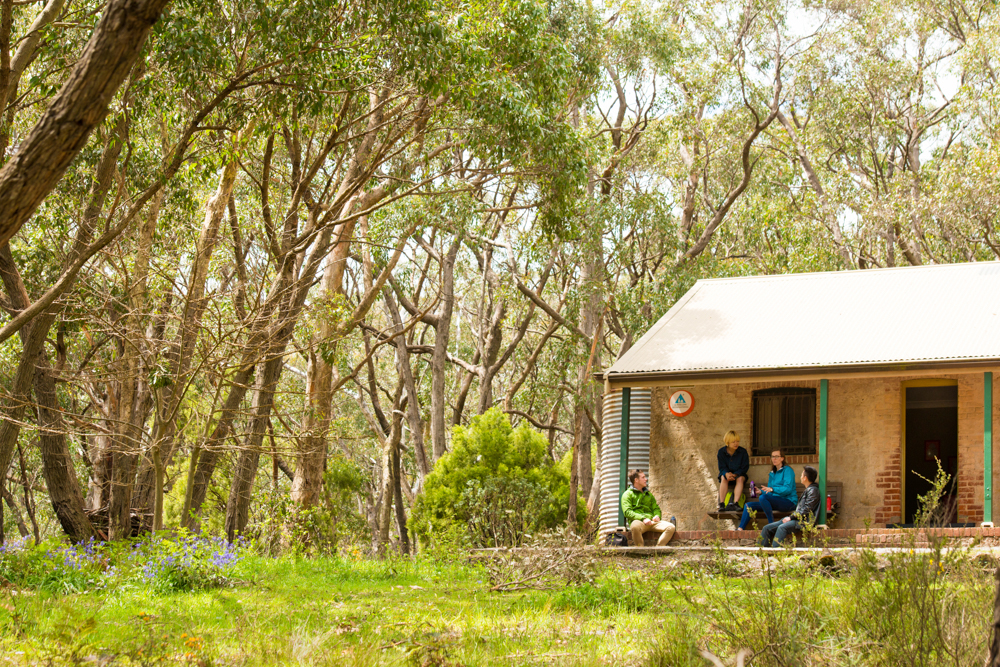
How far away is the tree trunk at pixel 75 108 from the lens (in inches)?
189

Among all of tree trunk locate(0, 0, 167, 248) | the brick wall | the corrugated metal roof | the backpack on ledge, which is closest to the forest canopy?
tree trunk locate(0, 0, 167, 248)

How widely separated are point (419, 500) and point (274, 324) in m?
6.83

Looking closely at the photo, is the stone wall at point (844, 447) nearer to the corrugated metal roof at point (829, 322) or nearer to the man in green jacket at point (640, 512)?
the corrugated metal roof at point (829, 322)

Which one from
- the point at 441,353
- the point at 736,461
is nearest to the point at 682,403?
the point at 736,461

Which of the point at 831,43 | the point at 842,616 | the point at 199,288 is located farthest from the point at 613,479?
the point at 831,43

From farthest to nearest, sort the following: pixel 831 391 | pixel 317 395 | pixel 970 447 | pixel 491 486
A: pixel 491 486, pixel 317 395, pixel 831 391, pixel 970 447

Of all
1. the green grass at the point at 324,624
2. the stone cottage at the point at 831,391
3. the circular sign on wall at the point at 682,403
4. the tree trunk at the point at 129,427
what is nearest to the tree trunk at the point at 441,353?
the tree trunk at the point at 129,427

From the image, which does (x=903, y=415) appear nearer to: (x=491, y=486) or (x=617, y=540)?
(x=617, y=540)

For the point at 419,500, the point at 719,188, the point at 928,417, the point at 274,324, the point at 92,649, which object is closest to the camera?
the point at 92,649

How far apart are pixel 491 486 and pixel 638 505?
6249 millimetres

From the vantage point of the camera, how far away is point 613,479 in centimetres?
1467

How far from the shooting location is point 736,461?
13508 millimetres

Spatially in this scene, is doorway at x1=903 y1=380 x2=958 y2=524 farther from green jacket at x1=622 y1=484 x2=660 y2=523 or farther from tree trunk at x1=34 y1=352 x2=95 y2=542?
tree trunk at x1=34 y1=352 x2=95 y2=542

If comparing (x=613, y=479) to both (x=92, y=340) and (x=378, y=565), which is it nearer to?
(x=378, y=565)
